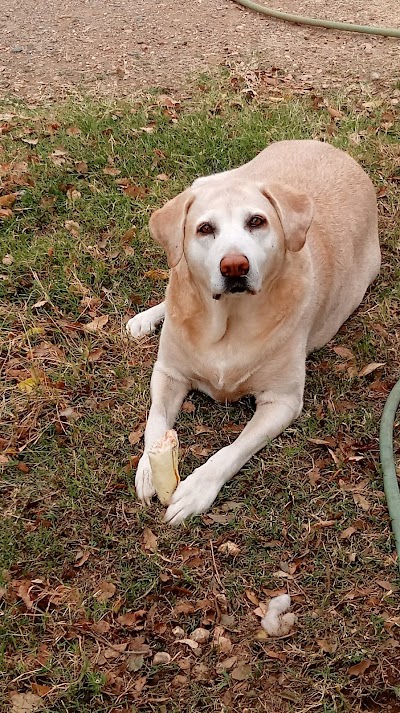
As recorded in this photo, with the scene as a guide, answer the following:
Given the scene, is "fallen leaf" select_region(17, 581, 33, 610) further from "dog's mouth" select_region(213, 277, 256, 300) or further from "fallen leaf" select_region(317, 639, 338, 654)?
"dog's mouth" select_region(213, 277, 256, 300)

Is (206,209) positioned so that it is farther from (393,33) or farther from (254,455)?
(393,33)

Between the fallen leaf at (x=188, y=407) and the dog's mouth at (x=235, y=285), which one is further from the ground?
the dog's mouth at (x=235, y=285)

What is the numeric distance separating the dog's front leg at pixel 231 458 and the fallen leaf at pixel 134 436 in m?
0.42

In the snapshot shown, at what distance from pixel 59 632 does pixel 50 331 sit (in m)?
1.84

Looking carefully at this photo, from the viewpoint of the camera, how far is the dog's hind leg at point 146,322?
417cm

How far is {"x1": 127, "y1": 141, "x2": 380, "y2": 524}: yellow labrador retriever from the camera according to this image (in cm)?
316

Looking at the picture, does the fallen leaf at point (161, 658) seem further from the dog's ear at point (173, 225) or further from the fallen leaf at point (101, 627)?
the dog's ear at point (173, 225)

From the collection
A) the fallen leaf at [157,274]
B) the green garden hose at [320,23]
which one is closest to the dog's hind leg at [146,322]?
the fallen leaf at [157,274]

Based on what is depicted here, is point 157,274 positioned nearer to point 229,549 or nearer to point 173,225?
point 173,225

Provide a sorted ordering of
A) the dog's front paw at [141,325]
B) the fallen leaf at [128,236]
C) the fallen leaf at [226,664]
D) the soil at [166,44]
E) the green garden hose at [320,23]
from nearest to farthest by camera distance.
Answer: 1. the fallen leaf at [226,664]
2. the dog's front paw at [141,325]
3. the fallen leaf at [128,236]
4. the soil at [166,44]
5. the green garden hose at [320,23]

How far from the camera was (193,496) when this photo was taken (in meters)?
3.22

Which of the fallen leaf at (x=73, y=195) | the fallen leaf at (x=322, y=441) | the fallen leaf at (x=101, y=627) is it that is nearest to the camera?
the fallen leaf at (x=101, y=627)

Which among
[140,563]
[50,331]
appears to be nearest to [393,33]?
[50,331]

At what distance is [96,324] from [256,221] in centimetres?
138
